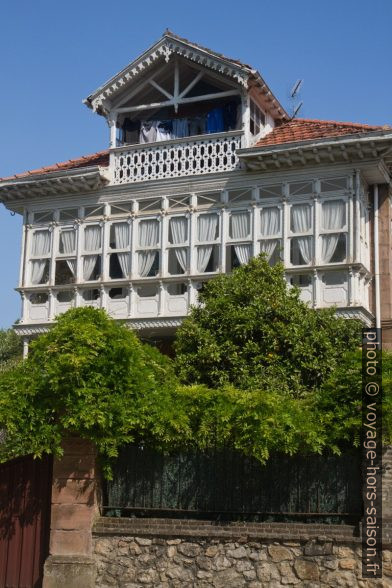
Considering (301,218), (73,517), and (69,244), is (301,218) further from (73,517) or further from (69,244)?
(73,517)

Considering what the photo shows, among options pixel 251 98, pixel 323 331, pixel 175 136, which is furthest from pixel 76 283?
pixel 323 331

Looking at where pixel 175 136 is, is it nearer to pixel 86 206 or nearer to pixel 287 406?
pixel 86 206

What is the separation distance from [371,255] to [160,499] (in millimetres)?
11026

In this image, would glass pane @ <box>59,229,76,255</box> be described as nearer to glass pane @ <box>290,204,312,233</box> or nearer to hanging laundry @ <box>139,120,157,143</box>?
hanging laundry @ <box>139,120,157,143</box>

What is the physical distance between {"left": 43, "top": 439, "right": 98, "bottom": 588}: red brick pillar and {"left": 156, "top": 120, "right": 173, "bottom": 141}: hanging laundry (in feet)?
40.7

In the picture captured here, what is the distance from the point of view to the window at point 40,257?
79.2 ft

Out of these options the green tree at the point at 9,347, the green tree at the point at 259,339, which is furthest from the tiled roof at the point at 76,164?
the green tree at the point at 9,347

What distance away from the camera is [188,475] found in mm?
13297

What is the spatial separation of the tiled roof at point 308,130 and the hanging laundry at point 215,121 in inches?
44.9

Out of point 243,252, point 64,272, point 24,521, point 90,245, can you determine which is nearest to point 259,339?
point 243,252

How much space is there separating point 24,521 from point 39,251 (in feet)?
37.7

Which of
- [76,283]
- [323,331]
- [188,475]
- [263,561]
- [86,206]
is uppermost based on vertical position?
[86,206]

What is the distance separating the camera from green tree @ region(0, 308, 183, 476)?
42.6 feet

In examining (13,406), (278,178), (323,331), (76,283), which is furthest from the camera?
(76,283)
